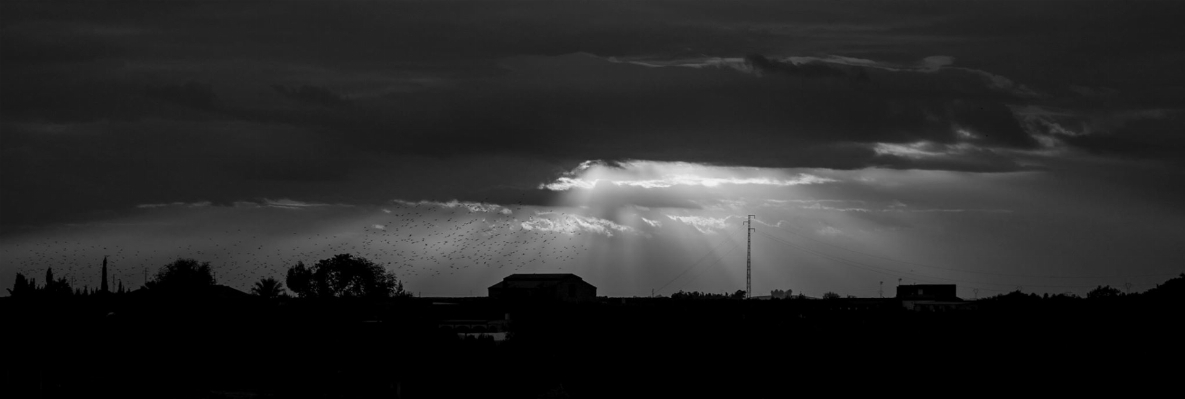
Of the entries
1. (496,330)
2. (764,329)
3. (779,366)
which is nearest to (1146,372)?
(779,366)

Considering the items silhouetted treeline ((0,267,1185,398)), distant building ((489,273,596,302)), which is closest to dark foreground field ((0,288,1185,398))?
silhouetted treeline ((0,267,1185,398))

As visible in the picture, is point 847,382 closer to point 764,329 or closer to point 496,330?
point 764,329

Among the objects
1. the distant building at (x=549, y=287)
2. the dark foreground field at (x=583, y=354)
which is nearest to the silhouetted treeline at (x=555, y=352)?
the dark foreground field at (x=583, y=354)

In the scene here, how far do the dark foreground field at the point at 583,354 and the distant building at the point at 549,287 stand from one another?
178 feet

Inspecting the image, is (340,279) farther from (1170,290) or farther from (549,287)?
(1170,290)

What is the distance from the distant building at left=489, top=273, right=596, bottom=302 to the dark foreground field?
178 feet

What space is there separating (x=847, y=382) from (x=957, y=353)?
654 centimetres

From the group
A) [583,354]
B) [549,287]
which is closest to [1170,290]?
[583,354]

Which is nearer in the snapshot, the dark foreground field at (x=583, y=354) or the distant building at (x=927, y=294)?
the dark foreground field at (x=583, y=354)

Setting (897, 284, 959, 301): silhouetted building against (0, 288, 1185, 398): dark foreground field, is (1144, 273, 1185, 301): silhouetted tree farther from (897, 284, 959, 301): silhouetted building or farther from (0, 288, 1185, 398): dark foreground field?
(897, 284, 959, 301): silhouetted building

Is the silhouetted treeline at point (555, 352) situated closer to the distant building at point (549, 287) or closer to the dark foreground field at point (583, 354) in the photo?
the dark foreground field at point (583, 354)

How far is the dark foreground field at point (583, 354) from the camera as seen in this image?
203 feet

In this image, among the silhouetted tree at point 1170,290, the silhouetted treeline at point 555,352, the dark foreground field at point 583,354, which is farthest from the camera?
the silhouetted tree at point 1170,290

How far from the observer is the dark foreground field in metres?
62.0
